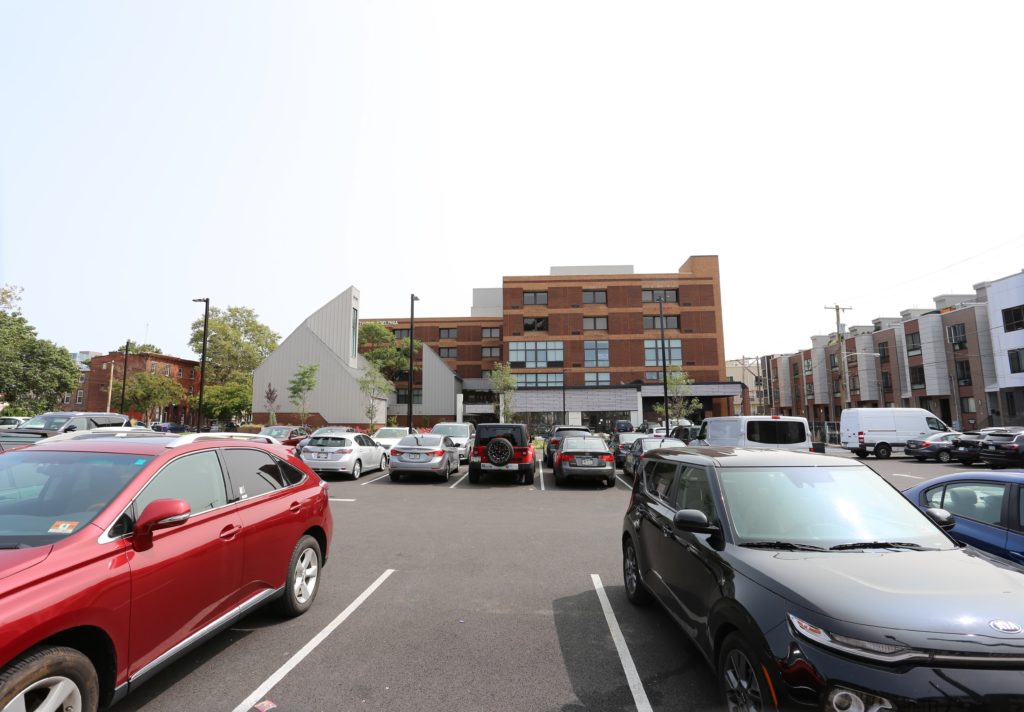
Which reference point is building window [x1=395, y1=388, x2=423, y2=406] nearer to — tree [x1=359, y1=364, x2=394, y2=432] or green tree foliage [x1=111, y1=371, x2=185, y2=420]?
tree [x1=359, y1=364, x2=394, y2=432]

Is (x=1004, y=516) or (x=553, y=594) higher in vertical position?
(x=1004, y=516)

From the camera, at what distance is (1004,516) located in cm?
444

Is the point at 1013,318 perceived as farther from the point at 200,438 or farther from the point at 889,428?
the point at 200,438

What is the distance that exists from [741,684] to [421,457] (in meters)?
13.9

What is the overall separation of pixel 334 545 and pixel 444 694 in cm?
493

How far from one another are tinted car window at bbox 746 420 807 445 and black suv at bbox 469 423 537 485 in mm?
6339

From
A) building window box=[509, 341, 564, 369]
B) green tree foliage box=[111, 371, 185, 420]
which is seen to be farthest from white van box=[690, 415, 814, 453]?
green tree foliage box=[111, 371, 185, 420]

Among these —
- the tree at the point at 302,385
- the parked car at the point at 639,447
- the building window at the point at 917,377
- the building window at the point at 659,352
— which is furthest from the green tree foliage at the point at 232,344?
the building window at the point at 917,377

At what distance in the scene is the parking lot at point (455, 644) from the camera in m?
3.44

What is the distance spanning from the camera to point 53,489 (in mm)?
3230

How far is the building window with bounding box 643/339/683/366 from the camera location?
51.7 meters

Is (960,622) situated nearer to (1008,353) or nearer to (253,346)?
(1008,353)

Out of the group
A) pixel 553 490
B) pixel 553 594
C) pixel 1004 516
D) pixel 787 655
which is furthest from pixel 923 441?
pixel 787 655

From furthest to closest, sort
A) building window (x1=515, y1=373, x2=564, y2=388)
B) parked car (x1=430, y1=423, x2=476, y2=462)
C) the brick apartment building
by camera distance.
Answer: building window (x1=515, y1=373, x2=564, y2=388) < the brick apartment building < parked car (x1=430, y1=423, x2=476, y2=462)
